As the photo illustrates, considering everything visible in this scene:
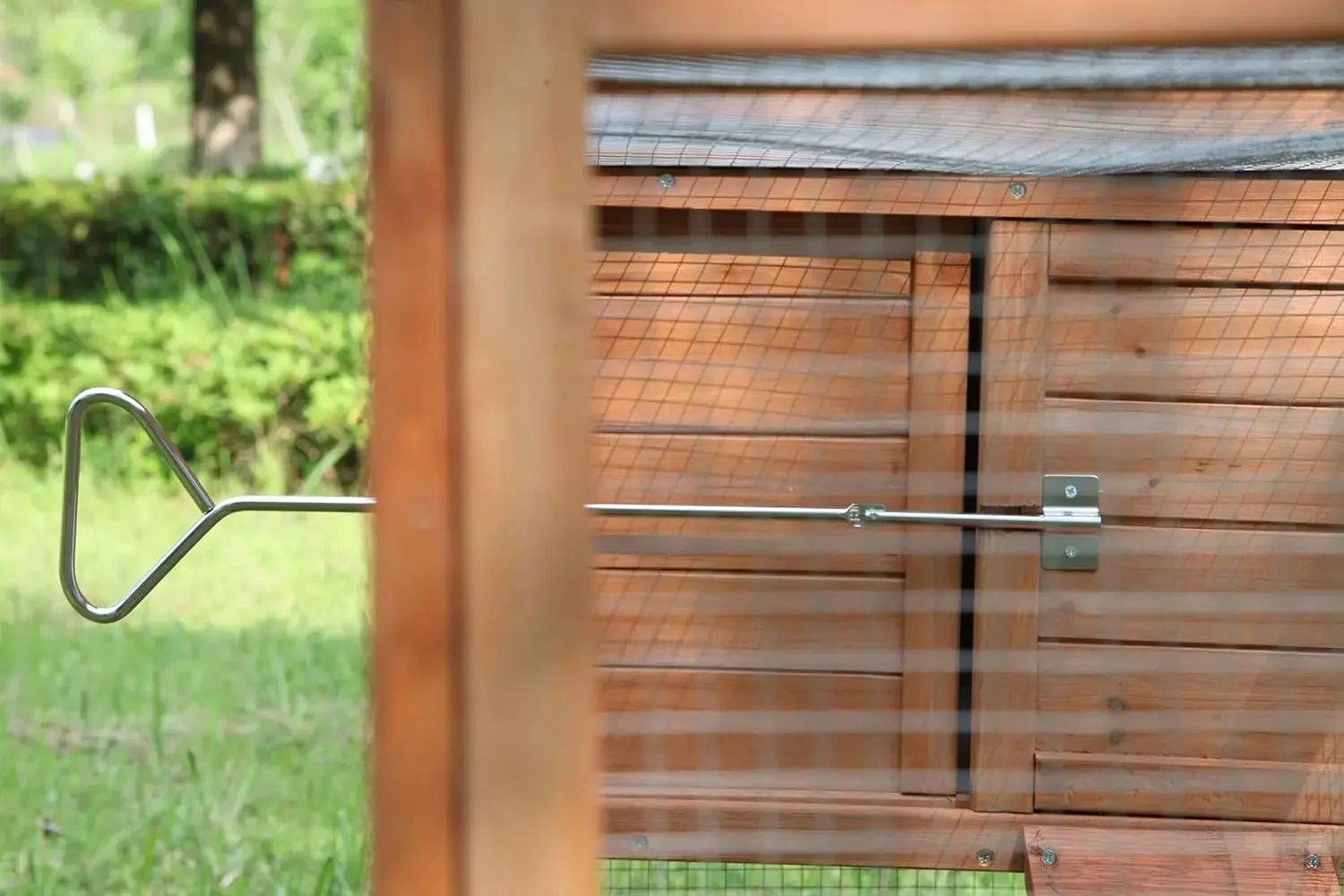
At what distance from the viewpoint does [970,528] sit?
5.70 ft

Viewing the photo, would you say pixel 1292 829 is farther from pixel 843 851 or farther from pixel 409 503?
pixel 409 503

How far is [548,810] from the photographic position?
620 millimetres

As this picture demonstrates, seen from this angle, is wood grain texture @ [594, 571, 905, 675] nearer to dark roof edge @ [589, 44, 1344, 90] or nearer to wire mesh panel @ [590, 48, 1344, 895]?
wire mesh panel @ [590, 48, 1344, 895]

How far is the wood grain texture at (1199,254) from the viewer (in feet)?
5.46

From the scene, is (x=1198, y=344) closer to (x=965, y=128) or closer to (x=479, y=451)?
(x=965, y=128)

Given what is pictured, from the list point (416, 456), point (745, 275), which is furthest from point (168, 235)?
point (416, 456)

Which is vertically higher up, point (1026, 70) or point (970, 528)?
point (1026, 70)

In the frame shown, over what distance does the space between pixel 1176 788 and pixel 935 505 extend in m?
0.52

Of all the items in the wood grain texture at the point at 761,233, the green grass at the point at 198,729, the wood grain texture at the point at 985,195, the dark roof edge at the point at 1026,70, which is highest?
the dark roof edge at the point at 1026,70

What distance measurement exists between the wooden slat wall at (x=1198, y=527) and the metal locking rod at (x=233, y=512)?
0.10 m

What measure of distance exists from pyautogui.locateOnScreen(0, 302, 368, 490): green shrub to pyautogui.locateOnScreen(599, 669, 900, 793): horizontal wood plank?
2868mm

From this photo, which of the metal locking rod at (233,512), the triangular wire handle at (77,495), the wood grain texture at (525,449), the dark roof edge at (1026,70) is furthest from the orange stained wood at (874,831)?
the wood grain texture at (525,449)

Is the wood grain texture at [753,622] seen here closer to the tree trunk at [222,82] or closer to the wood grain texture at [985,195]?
the wood grain texture at [985,195]

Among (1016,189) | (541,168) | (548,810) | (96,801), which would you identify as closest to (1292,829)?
(1016,189)
